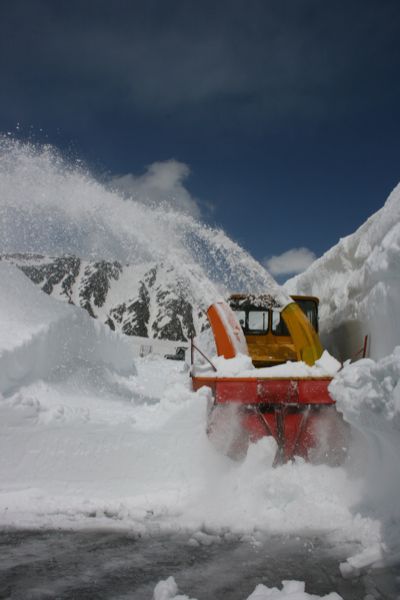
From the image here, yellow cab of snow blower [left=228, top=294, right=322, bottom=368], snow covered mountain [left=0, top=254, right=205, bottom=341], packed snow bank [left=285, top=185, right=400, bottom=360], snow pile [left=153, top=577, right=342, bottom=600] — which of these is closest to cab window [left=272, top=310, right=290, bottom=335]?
yellow cab of snow blower [left=228, top=294, right=322, bottom=368]

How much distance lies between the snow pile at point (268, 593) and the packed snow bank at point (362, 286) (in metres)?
3.82

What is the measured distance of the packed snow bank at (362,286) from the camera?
662 centimetres

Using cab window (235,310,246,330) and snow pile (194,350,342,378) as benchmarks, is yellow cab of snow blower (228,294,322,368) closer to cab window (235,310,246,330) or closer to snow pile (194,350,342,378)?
cab window (235,310,246,330)

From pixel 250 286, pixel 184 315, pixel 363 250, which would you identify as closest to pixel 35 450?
pixel 250 286

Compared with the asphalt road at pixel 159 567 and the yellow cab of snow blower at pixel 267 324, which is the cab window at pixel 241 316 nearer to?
the yellow cab of snow blower at pixel 267 324

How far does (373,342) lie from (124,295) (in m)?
169

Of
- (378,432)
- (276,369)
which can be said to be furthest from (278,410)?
(378,432)

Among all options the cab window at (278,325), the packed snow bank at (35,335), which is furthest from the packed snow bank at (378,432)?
the packed snow bank at (35,335)

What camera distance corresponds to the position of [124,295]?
174375 mm

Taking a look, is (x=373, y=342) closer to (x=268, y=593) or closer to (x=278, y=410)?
(x=278, y=410)

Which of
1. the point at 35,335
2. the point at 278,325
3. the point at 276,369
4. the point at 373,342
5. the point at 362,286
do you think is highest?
A: the point at 362,286

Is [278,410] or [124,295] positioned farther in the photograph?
[124,295]

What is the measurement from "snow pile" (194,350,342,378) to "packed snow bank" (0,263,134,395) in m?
3.12

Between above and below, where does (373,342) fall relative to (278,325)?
below
